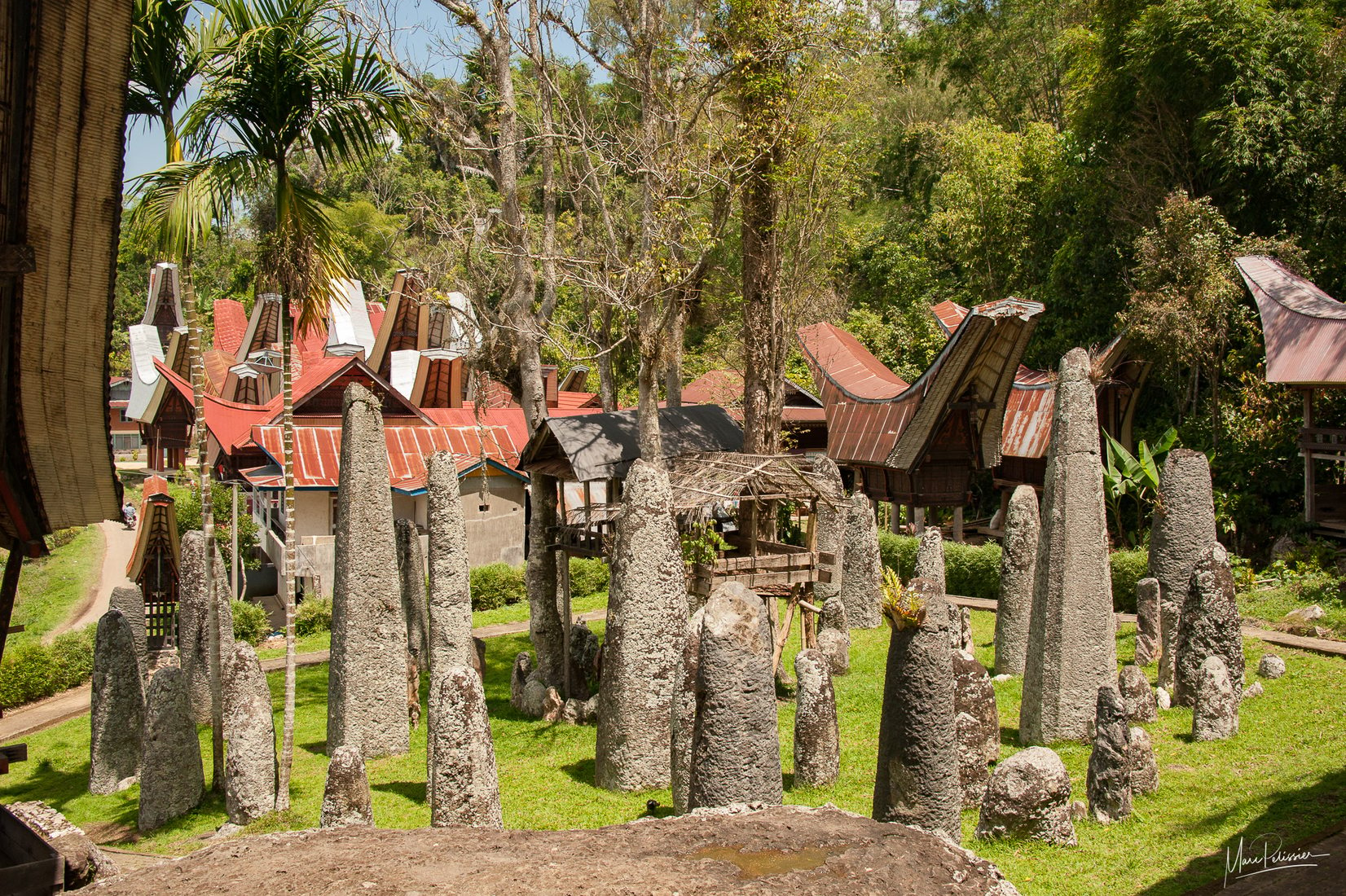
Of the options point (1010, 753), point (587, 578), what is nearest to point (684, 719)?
point (1010, 753)

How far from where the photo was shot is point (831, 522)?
870 inches

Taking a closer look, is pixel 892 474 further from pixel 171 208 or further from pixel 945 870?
pixel 945 870

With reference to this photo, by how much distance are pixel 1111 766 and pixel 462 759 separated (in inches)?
256

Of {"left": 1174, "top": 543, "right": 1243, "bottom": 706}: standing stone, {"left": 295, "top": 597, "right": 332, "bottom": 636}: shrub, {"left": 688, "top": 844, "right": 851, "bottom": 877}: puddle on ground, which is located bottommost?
{"left": 295, "top": 597, "right": 332, "bottom": 636}: shrub

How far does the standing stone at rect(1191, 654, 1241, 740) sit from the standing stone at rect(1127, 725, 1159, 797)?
1.90 metres

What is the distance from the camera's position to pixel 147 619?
2044 centimetres

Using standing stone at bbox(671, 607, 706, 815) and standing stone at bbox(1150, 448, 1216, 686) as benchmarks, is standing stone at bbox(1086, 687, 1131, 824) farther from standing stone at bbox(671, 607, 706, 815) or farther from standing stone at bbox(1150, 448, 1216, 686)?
standing stone at bbox(1150, 448, 1216, 686)

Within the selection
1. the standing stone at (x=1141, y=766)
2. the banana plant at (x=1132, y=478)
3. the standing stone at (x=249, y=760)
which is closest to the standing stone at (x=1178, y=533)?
the standing stone at (x=1141, y=766)

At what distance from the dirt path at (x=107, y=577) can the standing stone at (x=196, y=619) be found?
6.35m

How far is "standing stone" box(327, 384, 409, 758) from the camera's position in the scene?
14367 mm

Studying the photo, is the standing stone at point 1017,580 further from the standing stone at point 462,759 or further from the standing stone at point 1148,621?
the standing stone at point 462,759

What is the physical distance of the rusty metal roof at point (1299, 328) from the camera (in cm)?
1989

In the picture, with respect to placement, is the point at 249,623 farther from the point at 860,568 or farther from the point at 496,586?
the point at 860,568
